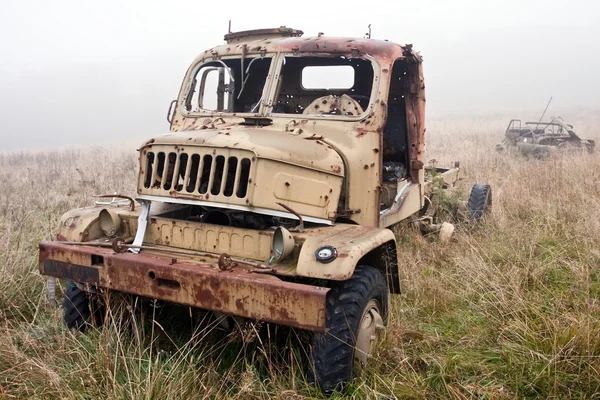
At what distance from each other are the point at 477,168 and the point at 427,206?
5038 mm

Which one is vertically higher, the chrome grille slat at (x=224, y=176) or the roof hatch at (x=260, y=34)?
the roof hatch at (x=260, y=34)

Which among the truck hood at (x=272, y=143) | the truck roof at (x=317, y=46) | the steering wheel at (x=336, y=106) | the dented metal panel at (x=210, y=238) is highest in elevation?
the truck roof at (x=317, y=46)

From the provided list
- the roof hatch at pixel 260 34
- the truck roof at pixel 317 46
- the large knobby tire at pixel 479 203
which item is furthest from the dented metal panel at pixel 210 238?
the large knobby tire at pixel 479 203

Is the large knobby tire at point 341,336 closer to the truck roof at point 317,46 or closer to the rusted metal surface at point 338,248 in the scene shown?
the rusted metal surface at point 338,248

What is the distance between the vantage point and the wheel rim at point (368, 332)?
10.4 ft

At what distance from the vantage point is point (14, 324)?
4066 mm

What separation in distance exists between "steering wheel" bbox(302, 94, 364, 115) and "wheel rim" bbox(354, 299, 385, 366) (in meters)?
1.62

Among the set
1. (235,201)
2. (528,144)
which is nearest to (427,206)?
(235,201)

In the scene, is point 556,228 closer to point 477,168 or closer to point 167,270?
point 167,270

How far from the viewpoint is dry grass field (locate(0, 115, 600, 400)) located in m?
2.97

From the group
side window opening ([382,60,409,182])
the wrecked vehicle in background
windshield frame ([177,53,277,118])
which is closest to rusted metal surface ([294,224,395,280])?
windshield frame ([177,53,277,118])

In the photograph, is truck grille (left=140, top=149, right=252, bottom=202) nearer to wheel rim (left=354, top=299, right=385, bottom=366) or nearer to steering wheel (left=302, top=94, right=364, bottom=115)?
wheel rim (left=354, top=299, right=385, bottom=366)

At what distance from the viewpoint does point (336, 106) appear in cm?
433

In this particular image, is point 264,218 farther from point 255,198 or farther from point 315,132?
point 315,132
